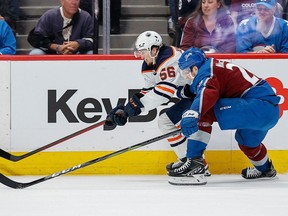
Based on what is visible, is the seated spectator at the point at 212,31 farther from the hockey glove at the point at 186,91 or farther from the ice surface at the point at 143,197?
the ice surface at the point at 143,197

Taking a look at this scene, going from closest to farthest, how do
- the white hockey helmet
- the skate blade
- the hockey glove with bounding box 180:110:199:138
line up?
1. the hockey glove with bounding box 180:110:199:138
2. the skate blade
3. the white hockey helmet

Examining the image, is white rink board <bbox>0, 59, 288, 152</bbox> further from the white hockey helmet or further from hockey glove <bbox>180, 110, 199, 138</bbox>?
hockey glove <bbox>180, 110, 199, 138</bbox>

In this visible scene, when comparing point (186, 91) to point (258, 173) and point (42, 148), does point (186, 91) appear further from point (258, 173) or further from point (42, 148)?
point (42, 148)

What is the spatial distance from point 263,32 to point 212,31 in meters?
0.38

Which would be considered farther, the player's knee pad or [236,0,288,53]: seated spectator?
[236,0,288,53]: seated spectator

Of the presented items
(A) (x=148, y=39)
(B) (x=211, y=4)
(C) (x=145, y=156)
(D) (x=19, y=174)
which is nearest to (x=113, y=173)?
A: (C) (x=145, y=156)

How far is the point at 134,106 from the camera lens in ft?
16.9

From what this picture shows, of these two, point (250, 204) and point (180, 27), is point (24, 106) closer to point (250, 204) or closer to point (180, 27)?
point (180, 27)

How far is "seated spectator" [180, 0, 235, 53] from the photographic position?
18.9 ft

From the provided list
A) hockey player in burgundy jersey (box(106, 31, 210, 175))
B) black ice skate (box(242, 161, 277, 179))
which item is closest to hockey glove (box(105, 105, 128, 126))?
hockey player in burgundy jersey (box(106, 31, 210, 175))

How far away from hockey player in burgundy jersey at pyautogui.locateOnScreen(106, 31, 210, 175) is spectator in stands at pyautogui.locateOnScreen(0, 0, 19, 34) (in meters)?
1.15

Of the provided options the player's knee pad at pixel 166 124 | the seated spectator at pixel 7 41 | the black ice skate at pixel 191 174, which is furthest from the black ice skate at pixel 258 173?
the seated spectator at pixel 7 41

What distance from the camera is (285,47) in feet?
18.7

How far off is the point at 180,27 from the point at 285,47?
802mm
